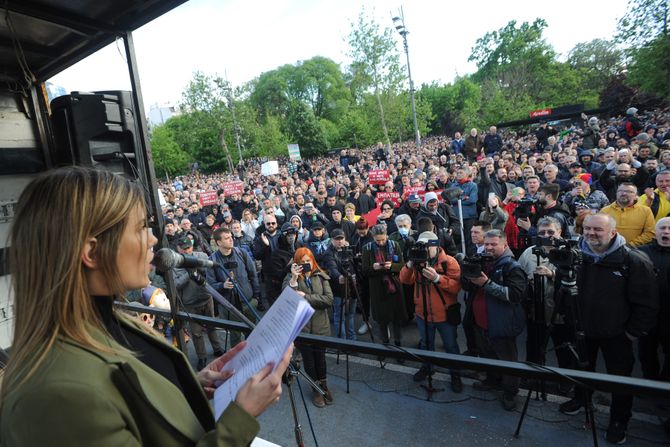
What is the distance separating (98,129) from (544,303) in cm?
444

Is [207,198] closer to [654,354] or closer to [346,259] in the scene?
[346,259]

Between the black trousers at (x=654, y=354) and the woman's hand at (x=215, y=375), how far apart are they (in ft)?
13.5

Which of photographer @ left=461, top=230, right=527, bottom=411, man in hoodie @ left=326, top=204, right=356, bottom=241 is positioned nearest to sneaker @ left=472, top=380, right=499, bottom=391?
photographer @ left=461, top=230, right=527, bottom=411

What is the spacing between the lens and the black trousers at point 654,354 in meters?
3.72

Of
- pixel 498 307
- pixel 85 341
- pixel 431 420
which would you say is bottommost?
pixel 431 420

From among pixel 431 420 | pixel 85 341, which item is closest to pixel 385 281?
pixel 431 420

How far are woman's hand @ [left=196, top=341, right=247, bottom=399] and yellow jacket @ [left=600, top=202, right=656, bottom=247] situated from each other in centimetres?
508

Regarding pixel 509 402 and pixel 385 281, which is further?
pixel 385 281

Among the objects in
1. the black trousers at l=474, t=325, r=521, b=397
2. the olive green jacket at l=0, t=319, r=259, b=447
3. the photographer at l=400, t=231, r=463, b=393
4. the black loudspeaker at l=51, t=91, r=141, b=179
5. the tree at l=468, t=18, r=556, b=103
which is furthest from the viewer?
the tree at l=468, t=18, r=556, b=103

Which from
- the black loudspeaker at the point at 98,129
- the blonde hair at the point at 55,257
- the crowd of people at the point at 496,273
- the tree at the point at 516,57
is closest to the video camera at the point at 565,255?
the crowd of people at the point at 496,273

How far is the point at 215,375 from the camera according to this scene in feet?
4.95

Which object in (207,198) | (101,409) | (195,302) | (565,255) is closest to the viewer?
(101,409)

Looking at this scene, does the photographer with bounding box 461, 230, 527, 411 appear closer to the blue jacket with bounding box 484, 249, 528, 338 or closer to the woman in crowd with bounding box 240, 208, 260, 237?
the blue jacket with bounding box 484, 249, 528, 338

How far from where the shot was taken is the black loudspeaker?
3186 mm
